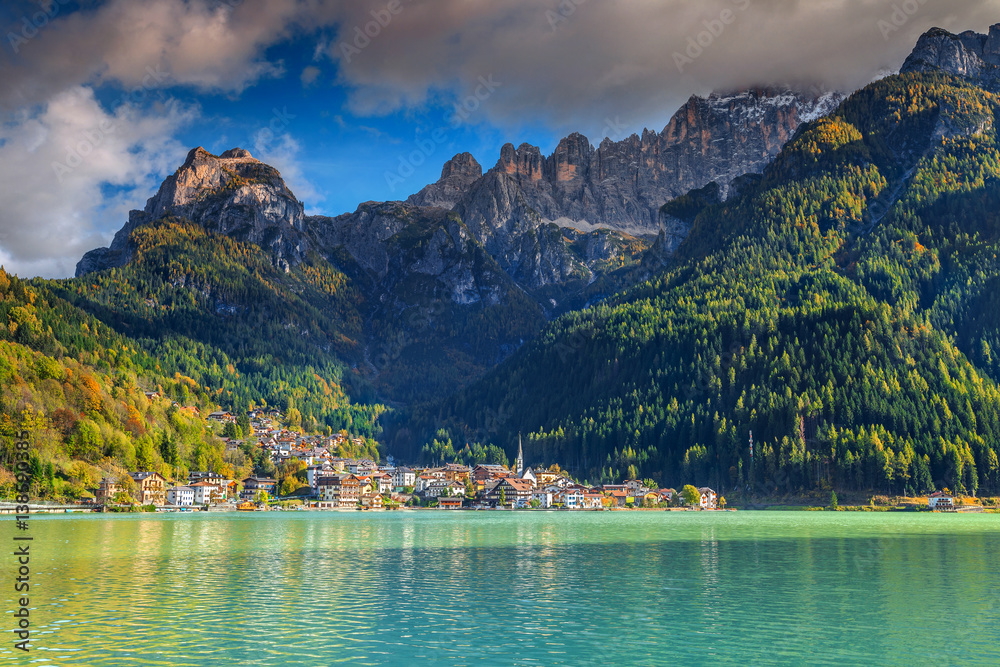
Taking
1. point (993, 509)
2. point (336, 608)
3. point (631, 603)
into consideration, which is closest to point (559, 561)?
point (631, 603)

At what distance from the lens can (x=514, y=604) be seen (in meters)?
44.4

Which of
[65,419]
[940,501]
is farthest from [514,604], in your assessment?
[940,501]

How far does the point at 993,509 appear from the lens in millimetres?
164375

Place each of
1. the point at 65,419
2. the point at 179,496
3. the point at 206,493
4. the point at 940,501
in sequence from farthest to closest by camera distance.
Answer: the point at 206,493
the point at 179,496
the point at 940,501
the point at 65,419

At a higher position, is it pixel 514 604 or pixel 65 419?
pixel 65 419

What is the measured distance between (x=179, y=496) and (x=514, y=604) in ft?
506

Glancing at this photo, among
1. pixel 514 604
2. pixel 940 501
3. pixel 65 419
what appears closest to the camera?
pixel 514 604

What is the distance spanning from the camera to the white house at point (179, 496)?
17888 centimetres

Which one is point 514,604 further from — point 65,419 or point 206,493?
point 206,493

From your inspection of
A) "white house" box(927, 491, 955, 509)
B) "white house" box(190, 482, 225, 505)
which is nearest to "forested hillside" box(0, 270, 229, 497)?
"white house" box(190, 482, 225, 505)

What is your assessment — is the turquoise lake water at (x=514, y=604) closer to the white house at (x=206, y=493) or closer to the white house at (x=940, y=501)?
the white house at (x=940, y=501)

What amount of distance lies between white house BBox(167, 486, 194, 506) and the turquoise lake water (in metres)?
103

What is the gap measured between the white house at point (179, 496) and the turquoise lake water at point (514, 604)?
103m

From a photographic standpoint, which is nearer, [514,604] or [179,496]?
[514,604]
